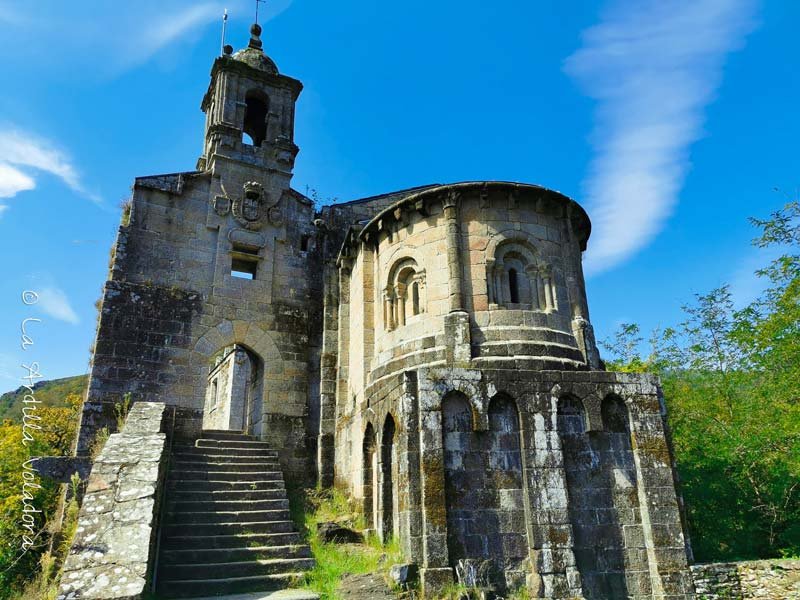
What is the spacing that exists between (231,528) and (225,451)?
10.1 ft

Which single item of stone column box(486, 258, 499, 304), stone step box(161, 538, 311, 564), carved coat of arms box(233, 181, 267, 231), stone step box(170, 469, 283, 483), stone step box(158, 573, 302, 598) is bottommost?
stone step box(158, 573, 302, 598)

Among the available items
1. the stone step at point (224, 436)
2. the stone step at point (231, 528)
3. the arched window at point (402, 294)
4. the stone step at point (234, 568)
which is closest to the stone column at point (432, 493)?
the stone step at point (234, 568)

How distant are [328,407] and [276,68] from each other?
33.8 feet

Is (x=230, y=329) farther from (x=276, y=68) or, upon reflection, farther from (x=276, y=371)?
(x=276, y=68)

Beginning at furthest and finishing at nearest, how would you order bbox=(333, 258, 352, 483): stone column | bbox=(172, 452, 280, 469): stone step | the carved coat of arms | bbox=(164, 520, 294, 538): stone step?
the carved coat of arms < bbox=(333, 258, 352, 483): stone column < bbox=(172, 452, 280, 469): stone step < bbox=(164, 520, 294, 538): stone step

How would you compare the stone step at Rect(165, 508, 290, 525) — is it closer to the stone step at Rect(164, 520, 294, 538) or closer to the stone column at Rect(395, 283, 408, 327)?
the stone step at Rect(164, 520, 294, 538)

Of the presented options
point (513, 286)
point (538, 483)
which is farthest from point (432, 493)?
point (513, 286)

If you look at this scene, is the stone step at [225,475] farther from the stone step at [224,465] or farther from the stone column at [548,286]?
the stone column at [548,286]

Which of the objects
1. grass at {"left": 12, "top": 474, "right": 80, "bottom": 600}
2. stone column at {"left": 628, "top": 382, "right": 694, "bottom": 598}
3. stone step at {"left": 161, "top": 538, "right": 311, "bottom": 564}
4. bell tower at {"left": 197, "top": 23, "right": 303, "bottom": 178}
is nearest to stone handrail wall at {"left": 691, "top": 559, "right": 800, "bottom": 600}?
stone column at {"left": 628, "top": 382, "right": 694, "bottom": 598}

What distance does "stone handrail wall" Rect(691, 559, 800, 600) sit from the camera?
838 cm

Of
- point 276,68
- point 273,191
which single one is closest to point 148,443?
point 273,191

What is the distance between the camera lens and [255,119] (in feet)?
55.5

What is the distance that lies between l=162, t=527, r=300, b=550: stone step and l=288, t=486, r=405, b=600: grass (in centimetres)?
50

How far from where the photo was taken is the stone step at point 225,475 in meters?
10.4
